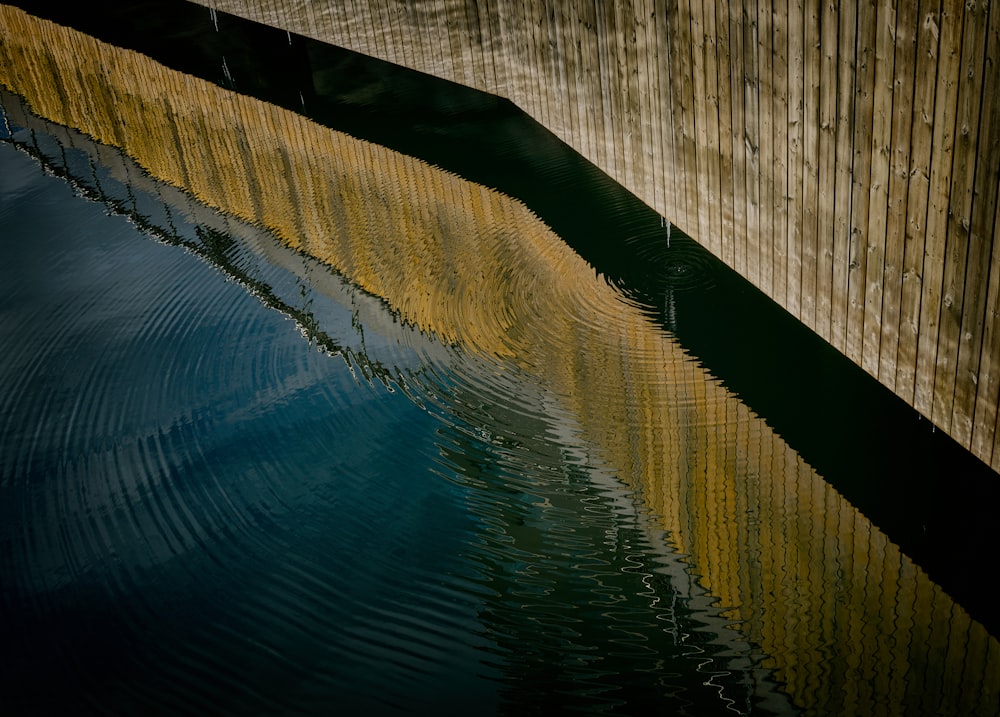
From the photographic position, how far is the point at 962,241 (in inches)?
126

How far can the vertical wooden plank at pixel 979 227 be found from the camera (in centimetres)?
288

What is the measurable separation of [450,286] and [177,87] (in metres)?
6.26

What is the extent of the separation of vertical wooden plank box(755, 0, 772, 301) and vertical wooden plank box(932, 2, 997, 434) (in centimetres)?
125

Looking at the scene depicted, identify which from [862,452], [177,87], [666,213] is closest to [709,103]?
[666,213]

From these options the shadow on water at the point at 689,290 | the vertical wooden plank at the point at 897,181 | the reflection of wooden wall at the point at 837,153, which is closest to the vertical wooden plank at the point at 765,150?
the reflection of wooden wall at the point at 837,153

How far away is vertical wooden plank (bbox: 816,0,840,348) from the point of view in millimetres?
3686

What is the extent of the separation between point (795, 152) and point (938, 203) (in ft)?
3.25

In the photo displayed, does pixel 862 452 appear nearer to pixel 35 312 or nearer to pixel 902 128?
pixel 902 128

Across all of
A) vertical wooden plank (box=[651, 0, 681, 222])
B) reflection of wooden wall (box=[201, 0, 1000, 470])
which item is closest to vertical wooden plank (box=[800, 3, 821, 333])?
reflection of wooden wall (box=[201, 0, 1000, 470])

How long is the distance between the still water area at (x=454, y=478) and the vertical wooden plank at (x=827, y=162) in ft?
2.28

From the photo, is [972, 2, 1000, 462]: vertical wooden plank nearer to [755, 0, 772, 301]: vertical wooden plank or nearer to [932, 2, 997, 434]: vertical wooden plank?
[932, 2, 997, 434]: vertical wooden plank

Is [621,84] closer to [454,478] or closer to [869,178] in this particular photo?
[869,178]

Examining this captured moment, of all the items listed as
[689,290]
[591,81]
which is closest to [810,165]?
[689,290]

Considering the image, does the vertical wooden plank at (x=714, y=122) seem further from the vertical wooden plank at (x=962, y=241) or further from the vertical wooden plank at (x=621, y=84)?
the vertical wooden plank at (x=962, y=241)
